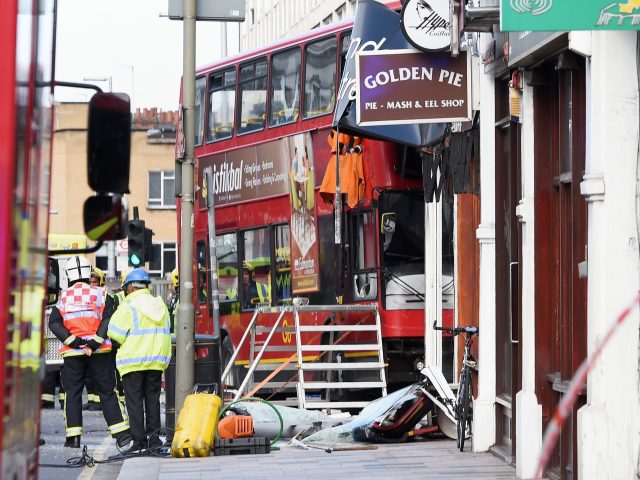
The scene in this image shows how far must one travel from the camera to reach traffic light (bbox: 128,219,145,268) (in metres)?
23.0

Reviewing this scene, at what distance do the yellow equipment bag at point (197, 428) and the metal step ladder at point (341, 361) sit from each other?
285cm

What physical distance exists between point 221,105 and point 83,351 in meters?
8.78

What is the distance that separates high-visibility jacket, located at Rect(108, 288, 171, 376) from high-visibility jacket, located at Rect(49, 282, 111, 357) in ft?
3.68

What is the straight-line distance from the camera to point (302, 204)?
2116 centimetres

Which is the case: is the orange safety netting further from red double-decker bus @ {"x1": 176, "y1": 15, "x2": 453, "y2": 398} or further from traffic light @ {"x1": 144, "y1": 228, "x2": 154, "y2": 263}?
traffic light @ {"x1": 144, "y1": 228, "x2": 154, "y2": 263}

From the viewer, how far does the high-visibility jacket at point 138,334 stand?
14.8 metres

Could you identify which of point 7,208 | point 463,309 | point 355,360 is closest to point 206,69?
point 355,360

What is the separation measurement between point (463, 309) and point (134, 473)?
3.72 metres

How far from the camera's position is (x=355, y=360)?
1912 cm

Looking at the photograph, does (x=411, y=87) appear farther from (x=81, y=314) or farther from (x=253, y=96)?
(x=253, y=96)

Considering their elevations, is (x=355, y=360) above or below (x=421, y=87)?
below

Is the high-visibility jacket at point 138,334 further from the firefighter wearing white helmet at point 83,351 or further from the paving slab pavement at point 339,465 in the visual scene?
the paving slab pavement at point 339,465

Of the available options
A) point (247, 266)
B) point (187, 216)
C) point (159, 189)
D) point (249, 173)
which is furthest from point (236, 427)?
point (159, 189)

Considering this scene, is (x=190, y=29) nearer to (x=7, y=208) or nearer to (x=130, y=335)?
(x=130, y=335)
